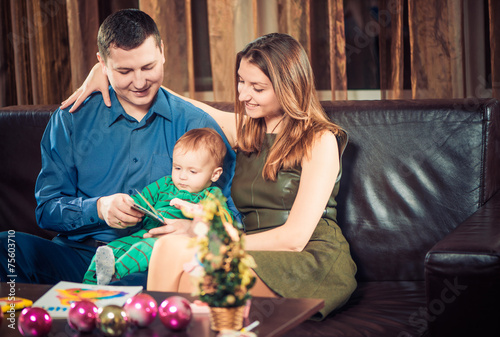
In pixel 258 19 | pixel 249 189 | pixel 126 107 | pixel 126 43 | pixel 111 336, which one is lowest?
pixel 111 336

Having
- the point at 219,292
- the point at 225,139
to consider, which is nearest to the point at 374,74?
the point at 225,139

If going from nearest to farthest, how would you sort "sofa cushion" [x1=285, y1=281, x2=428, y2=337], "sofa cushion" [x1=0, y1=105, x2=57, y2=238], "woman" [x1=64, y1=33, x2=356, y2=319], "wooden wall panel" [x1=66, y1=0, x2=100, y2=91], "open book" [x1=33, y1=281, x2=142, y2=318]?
"open book" [x1=33, y1=281, x2=142, y2=318], "sofa cushion" [x1=285, y1=281, x2=428, y2=337], "woman" [x1=64, y1=33, x2=356, y2=319], "sofa cushion" [x1=0, y1=105, x2=57, y2=238], "wooden wall panel" [x1=66, y1=0, x2=100, y2=91]

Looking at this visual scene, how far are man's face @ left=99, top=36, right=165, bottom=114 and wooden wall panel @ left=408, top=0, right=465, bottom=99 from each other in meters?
1.09

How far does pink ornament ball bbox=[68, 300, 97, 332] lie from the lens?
1159 mm

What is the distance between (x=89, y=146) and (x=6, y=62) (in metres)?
1.58

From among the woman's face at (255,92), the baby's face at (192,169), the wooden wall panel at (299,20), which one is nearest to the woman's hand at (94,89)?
the baby's face at (192,169)

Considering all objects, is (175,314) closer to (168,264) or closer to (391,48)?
(168,264)

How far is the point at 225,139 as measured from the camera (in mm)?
2006

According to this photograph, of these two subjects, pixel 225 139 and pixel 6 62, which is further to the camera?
pixel 6 62

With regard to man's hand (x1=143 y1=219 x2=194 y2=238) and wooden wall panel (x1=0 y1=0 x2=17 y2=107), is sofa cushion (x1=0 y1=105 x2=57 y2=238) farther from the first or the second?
wooden wall panel (x1=0 y1=0 x2=17 y2=107)

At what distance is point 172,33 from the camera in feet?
9.36

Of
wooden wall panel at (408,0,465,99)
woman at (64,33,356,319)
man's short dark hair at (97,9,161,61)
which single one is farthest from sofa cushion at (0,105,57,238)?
wooden wall panel at (408,0,465,99)

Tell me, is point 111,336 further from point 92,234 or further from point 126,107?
point 126,107

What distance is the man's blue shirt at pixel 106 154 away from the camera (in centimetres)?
199
